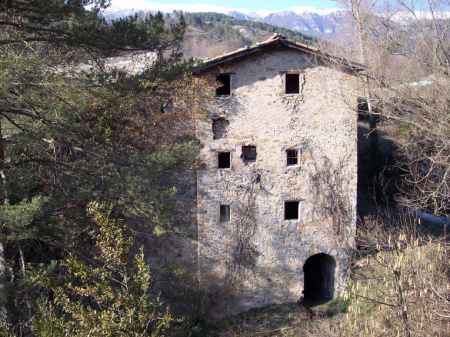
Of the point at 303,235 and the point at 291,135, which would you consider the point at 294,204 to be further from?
the point at 291,135

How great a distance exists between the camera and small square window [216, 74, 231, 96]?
13555mm

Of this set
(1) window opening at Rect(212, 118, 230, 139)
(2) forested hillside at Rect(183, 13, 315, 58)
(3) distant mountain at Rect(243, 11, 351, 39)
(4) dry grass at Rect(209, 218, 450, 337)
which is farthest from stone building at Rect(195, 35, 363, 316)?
(3) distant mountain at Rect(243, 11, 351, 39)

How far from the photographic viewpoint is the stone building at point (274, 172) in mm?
13547

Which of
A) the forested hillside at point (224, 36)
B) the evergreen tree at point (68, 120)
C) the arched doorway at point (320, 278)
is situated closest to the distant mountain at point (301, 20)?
the forested hillside at point (224, 36)

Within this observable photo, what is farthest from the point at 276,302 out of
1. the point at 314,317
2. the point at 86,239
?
the point at 86,239

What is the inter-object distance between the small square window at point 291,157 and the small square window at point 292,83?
186 centimetres

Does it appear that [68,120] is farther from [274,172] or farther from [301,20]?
[301,20]

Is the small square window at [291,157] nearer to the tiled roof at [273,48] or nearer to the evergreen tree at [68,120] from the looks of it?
the tiled roof at [273,48]

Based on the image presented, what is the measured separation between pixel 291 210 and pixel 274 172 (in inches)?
Answer: 60.4

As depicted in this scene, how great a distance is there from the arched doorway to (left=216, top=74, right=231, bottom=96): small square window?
6.51 meters

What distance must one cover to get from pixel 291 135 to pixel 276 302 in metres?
5.52

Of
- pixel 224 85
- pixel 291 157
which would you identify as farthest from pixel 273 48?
pixel 291 157

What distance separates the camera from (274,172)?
13977 millimetres

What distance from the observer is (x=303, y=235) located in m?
14.4
